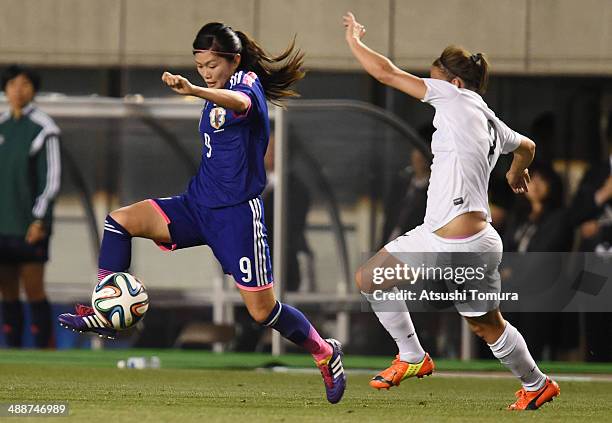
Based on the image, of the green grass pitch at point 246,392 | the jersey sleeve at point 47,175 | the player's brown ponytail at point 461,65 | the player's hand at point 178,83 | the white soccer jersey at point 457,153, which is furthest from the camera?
the jersey sleeve at point 47,175

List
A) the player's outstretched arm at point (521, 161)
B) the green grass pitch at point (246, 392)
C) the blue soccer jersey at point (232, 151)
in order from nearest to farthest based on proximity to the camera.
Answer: the green grass pitch at point (246, 392), the blue soccer jersey at point (232, 151), the player's outstretched arm at point (521, 161)

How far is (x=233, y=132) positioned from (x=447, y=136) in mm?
1098

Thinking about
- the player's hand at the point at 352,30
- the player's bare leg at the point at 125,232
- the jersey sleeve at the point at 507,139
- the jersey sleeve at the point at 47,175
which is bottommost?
the jersey sleeve at the point at 47,175

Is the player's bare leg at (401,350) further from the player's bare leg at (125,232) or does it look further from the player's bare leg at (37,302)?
the player's bare leg at (37,302)

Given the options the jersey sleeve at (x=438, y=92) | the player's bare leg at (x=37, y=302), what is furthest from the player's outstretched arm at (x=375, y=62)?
the player's bare leg at (x=37, y=302)

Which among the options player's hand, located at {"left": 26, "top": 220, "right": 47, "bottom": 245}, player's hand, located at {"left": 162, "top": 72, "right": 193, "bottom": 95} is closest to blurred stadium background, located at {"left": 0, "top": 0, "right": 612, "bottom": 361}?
player's hand, located at {"left": 26, "top": 220, "right": 47, "bottom": 245}

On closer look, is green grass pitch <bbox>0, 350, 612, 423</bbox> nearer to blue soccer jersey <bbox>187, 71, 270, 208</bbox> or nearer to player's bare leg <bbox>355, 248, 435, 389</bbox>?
player's bare leg <bbox>355, 248, 435, 389</bbox>

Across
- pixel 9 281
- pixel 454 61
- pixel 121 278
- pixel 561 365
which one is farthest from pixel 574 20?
pixel 121 278

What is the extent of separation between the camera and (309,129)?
44.7 ft

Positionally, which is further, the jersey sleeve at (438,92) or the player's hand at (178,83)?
the jersey sleeve at (438,92)

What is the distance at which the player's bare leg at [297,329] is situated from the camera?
8.11 meters

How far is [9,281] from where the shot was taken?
13.7 metres

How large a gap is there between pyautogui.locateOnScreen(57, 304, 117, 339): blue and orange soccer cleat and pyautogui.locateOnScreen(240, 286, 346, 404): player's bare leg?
2.42ft

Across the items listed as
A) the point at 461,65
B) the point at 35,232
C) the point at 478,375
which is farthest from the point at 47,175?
the point at 461,65
